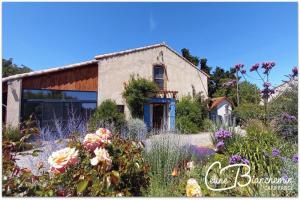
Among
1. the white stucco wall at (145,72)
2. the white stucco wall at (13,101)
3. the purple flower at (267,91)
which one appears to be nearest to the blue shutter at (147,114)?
the white stucco wall at (145,72)

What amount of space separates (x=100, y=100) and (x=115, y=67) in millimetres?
2045

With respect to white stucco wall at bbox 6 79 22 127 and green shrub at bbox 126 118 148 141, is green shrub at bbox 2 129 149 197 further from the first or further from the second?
white stucco wall at bbox 6 79 22 127

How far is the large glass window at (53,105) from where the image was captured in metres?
11.0

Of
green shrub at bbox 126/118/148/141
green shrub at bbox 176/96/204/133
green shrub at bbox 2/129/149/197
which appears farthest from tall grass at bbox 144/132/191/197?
green shrub at bbox 176/96/204/133

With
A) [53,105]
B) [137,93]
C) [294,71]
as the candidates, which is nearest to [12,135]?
[294,71]

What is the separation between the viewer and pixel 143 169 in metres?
2.66

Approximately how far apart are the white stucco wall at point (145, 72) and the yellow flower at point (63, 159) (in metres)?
10.9

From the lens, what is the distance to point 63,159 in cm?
220

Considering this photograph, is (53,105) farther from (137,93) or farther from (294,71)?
(294,71)

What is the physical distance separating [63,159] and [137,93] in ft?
37.6

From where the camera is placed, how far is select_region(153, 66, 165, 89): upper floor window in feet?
50.2

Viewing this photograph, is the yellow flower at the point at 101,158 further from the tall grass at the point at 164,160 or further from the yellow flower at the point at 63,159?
the tall grass at the point at 164,160

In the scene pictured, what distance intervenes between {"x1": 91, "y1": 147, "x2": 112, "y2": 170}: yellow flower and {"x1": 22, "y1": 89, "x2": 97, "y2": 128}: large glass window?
333 inches

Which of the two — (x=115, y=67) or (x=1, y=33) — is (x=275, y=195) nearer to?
(x=1, y=33)
